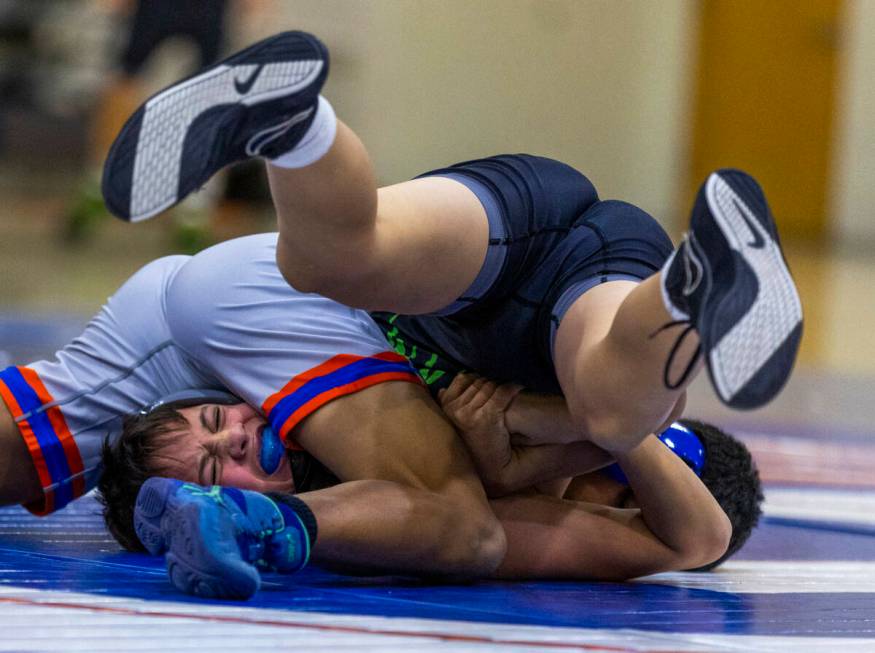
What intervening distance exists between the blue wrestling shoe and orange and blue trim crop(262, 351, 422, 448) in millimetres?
253

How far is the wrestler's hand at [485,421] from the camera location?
2.34 meters

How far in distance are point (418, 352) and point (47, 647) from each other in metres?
0.98

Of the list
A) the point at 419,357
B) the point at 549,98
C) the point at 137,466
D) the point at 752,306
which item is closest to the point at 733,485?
the point at 419,357

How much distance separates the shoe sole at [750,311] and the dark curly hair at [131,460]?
89 cm

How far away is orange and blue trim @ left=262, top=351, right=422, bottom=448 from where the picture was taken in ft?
7.50


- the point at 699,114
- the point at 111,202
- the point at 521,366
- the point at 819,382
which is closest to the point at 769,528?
the point at 521,366

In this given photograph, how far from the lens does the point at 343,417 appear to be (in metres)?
2.28

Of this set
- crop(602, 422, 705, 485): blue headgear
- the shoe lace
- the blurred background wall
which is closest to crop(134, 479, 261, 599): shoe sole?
the shoe lace

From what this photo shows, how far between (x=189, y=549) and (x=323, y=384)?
46cm

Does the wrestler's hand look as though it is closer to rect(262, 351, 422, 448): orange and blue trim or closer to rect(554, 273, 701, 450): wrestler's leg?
rect(262, 351, 422, 448): orange and blue trim

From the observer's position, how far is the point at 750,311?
1.78 meters

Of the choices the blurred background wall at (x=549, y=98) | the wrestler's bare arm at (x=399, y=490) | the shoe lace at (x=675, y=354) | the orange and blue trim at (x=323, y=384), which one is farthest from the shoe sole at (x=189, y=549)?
the blurred background wall at (x=549, y=98)

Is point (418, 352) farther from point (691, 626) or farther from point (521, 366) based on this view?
point (691, 626)

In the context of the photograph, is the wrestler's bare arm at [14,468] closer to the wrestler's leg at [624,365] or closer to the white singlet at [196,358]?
the white singlet at [196,358]
